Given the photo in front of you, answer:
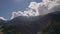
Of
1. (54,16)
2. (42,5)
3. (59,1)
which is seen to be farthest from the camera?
(42,5)

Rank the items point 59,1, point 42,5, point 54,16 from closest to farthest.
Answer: point 54,16, point 59,1, point 42,5

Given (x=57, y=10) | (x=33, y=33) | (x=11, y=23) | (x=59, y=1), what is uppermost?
(x=59, y=1)

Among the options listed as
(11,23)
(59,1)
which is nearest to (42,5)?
(59,1)

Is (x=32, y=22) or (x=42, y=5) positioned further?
(x=42, y=5)

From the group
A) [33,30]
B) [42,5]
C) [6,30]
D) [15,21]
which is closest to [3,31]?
[6,30]

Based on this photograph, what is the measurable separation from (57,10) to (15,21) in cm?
44

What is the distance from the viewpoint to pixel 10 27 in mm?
1420

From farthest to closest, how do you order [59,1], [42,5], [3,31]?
[42,5]
[59,1]
[3,31]

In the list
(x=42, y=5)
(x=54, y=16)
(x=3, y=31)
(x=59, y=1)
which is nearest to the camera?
(x=54, y=16)

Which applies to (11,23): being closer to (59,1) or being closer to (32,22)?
(32,22)

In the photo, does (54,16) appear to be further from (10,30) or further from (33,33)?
(10,30)

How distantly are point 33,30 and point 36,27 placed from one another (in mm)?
44

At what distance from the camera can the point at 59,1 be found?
1.66 m

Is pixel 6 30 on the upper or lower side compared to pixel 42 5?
lower
